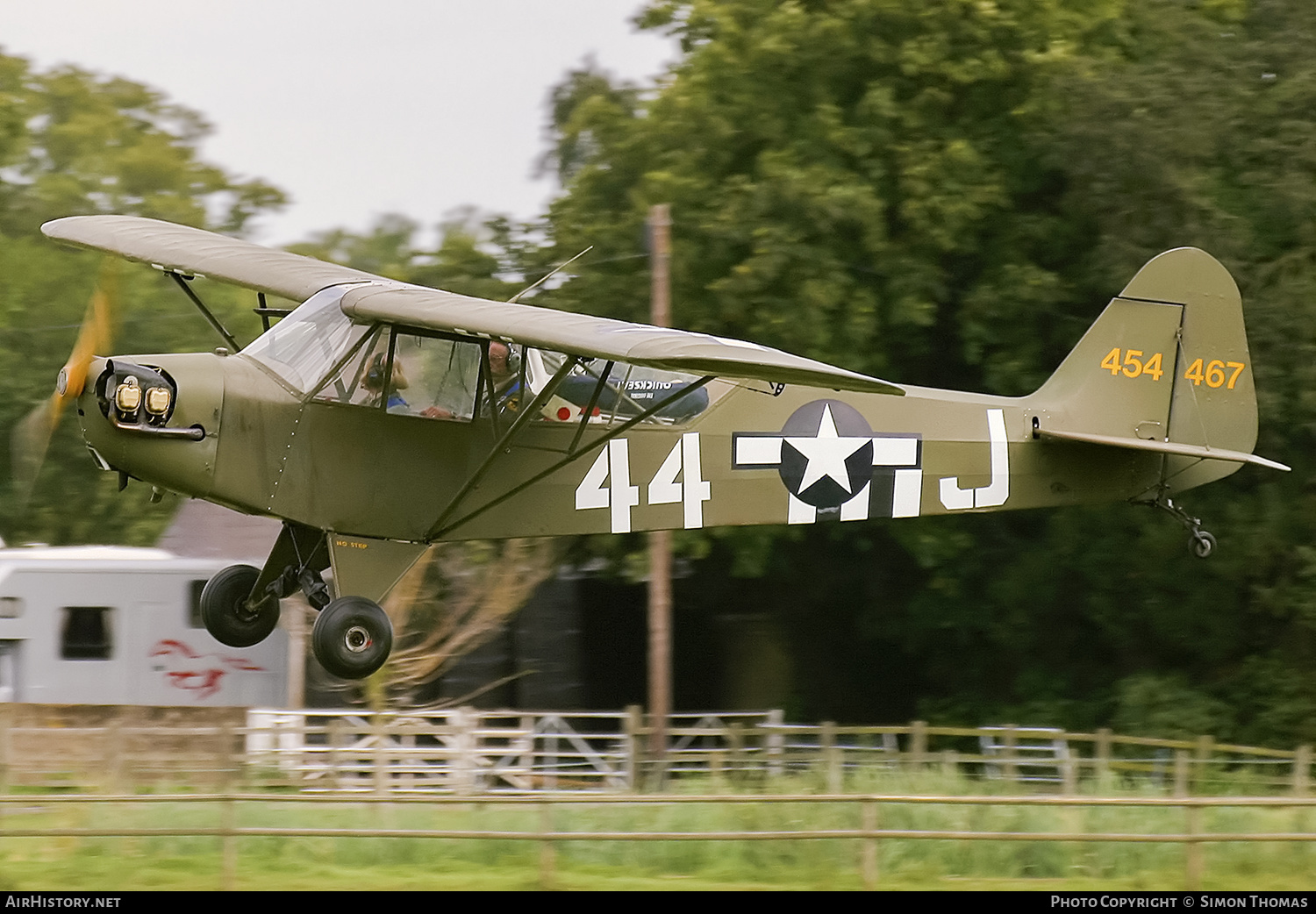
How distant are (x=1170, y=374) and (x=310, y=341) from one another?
7.66 metres

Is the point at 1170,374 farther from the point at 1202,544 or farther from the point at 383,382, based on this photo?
the point at 383,382

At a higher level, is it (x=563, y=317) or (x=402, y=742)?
(x=563, y=317)

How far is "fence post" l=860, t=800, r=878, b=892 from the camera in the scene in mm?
12594

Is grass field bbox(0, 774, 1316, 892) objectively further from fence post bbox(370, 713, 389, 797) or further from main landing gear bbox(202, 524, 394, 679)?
fence post bbox(370, 713, 389, 797)

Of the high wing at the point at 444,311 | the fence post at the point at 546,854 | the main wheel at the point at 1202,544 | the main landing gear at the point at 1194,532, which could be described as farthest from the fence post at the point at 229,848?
the main wheel at the point at 1202,544

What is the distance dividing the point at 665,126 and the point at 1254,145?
850 centimetres

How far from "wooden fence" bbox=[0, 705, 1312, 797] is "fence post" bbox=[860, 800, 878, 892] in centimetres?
353

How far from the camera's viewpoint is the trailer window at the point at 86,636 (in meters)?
20.3

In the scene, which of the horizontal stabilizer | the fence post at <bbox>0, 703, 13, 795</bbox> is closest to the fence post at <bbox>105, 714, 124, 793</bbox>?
the fence post at <bbox>0, 703, 13, 795</bbox>

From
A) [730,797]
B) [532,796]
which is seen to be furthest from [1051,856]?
[532,796]

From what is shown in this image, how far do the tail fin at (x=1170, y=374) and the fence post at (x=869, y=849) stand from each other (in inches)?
152

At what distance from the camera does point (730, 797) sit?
1276cm

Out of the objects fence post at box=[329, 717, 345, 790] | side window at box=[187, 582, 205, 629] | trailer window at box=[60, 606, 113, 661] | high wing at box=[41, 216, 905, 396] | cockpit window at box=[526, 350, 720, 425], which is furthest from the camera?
side window at box=[187, 582, 205, 629]

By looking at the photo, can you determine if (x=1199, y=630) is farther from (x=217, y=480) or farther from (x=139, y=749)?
(x=217, y=480)
